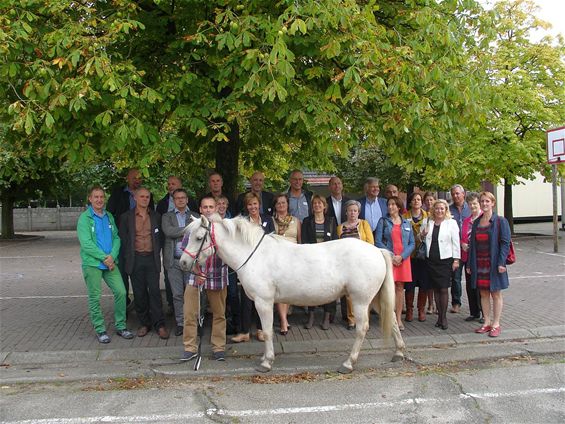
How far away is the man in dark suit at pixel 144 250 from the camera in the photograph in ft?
22.5

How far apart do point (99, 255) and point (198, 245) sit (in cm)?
189

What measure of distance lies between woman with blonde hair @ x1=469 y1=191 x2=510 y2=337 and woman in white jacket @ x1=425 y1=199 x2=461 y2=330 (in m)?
0.27

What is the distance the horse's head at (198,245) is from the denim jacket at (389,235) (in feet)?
8.73

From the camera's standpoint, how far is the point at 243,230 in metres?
5.65

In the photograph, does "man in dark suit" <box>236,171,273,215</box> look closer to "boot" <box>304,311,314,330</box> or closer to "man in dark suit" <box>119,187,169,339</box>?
"man in dark suit" <box>119,187,169,339</box>

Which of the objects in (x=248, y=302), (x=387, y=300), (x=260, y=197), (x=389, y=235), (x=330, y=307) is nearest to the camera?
(x=387, y=300)

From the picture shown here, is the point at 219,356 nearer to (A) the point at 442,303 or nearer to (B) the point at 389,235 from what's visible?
(B) the point at 389,235

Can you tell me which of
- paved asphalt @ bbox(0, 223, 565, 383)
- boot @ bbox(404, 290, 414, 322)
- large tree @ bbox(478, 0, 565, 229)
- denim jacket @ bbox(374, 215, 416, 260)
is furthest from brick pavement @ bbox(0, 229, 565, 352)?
large tree @ bbox(478, 0, 565, 229)

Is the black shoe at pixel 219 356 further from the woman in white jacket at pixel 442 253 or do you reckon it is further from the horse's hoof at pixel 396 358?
the woman in white jacket at pixel 442 253

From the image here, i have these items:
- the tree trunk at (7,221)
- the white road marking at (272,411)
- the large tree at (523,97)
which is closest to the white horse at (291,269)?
the white road marking at (272,411)

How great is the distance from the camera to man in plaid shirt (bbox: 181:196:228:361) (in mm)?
5918

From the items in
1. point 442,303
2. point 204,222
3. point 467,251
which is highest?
point 204,222

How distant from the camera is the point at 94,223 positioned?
6730 millimetres

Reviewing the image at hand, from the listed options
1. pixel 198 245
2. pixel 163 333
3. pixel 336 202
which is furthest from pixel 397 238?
pixel 163 333
